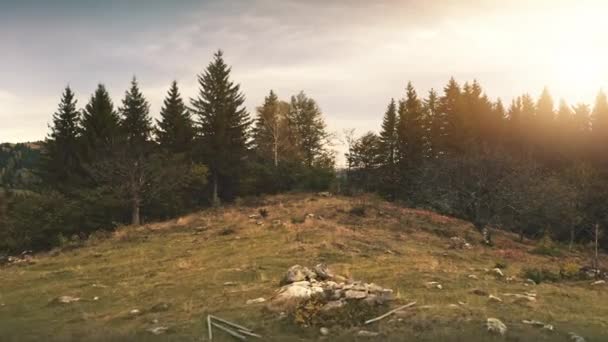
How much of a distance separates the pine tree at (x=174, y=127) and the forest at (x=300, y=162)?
0.14m

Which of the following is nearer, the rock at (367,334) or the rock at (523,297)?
the rock at (367,334)

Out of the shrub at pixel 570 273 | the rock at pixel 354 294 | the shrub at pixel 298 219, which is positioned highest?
the shrub at pixel 298 219

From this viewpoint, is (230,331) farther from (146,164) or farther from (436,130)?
(436,130)

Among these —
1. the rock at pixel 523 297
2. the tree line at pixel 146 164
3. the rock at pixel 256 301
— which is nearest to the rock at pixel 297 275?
the rock at pixel 256 301

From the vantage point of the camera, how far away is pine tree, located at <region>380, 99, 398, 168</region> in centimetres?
6331

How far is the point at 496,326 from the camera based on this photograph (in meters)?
10.8

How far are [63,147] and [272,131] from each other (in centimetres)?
2656

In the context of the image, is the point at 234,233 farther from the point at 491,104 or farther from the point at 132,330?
the point at 491,104

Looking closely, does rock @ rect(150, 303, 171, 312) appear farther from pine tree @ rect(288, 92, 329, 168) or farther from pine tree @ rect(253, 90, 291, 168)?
pine tree @ rect(288, 92, 329, 168)

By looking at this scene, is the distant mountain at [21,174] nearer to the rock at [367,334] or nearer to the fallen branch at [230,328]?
the fallen branch at [230,328]

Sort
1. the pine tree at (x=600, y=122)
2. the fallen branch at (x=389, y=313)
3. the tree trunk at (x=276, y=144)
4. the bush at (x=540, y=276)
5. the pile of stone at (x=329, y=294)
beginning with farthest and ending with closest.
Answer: the pine tree at (x=600, y=122)
the tree trunk at (x=276, y=144)
the bush at (x=540, y=276)
the pile of stone at (x=329, y=294)
the fallen branch at (x=389, y=313)

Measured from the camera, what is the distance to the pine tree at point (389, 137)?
6331 cm

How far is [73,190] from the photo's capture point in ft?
144

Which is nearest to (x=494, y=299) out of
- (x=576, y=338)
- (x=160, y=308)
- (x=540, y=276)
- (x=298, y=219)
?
(x=576, y=338)
